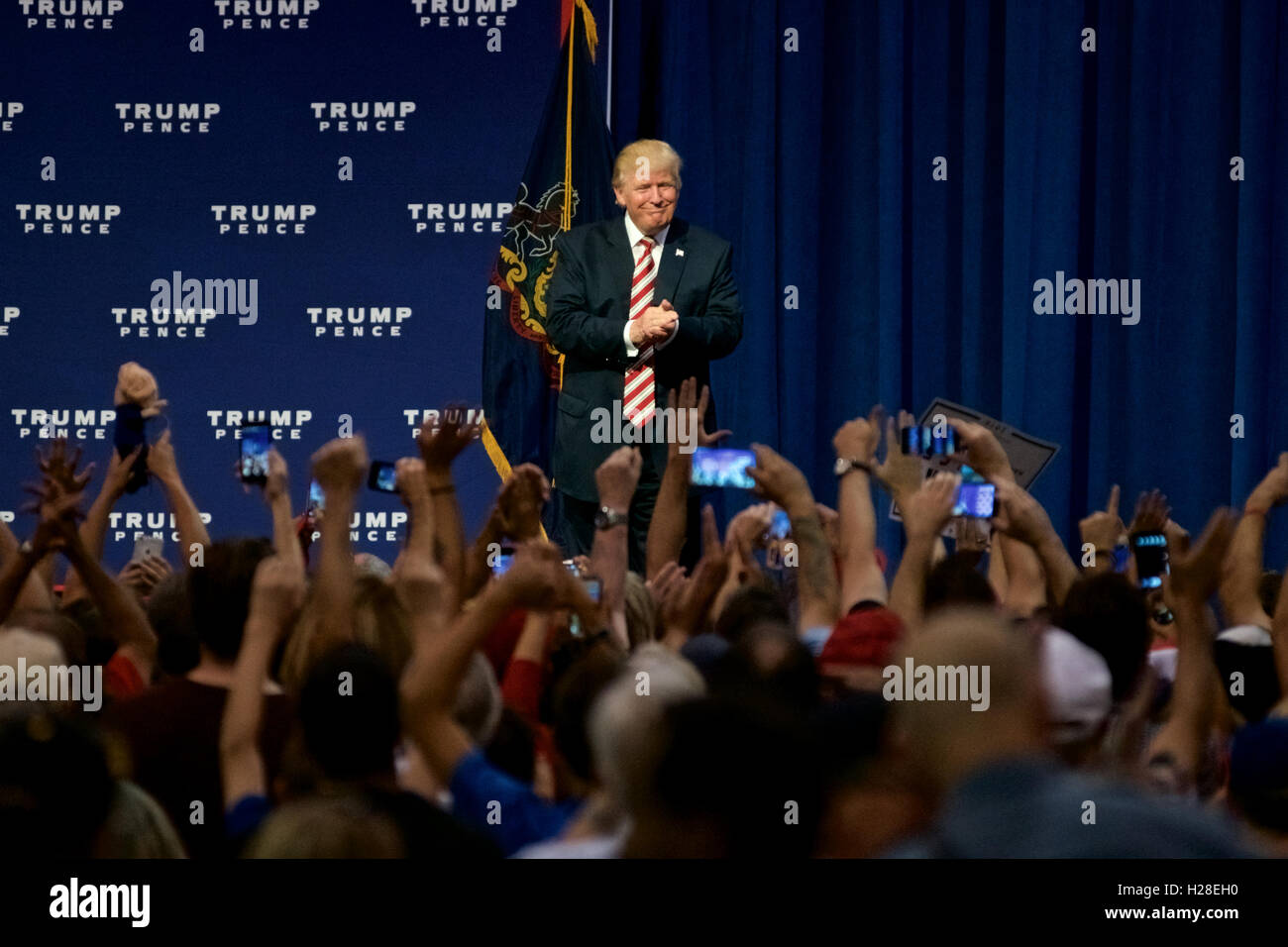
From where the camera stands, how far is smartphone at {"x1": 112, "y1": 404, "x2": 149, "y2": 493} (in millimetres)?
4012

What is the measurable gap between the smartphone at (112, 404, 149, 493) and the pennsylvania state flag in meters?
2.48

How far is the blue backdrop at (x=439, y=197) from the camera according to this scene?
6.84m

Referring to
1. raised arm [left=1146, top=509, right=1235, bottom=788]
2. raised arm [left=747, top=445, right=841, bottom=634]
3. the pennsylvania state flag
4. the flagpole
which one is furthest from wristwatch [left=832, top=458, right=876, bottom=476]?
the flagpole

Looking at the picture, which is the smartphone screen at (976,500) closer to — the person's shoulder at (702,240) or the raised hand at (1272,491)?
the raised hand at (1272,491)

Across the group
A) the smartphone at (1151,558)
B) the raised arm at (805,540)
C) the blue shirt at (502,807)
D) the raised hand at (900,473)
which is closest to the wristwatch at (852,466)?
the raised hand at (900,473)

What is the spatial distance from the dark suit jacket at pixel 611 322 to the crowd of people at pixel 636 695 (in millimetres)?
1206

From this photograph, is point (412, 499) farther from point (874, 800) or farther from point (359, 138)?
point (359, 138)

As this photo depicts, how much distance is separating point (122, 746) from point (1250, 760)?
146 centimetres

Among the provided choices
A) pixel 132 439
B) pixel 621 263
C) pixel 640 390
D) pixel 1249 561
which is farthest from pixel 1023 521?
pixel 621 263

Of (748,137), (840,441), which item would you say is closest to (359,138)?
(748,137)

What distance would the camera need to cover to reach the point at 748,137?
6.89 metres

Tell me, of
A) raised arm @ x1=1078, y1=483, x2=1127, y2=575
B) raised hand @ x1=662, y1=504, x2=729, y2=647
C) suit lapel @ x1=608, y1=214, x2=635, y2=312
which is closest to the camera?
raised hand @ x1=662, y1=504, x2=729, y2=647

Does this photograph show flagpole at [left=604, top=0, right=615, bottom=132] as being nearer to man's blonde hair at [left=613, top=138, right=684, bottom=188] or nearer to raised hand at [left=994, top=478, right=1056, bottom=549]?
man's blonde hair at [left=613, top=138, right=684, bottom=188]

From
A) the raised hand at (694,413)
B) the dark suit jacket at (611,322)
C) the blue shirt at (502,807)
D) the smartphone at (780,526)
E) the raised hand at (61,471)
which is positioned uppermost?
the dark suit jacket at (611,322)
